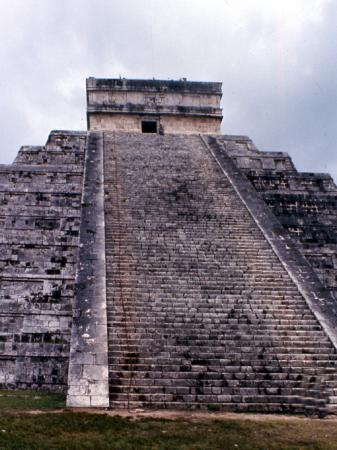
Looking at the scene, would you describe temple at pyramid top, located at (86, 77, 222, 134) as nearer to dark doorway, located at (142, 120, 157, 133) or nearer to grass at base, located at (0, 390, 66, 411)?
dark doorway, located at (142, 120, 157, 133)

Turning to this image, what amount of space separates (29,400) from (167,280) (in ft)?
12.3

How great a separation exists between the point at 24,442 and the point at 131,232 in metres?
7.18

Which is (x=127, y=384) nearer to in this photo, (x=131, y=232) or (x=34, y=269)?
(x=34, y=269)

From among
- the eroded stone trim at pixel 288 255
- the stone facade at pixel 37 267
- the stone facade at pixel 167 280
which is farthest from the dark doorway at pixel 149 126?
the stone facade at pixel 37 267

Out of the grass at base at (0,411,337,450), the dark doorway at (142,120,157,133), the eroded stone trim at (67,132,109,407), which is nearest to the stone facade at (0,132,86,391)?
the eroded stone trim at (67,132,109,407)

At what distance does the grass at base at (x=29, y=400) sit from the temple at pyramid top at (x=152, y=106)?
16674 millimetres

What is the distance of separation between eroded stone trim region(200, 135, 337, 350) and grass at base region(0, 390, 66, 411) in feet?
15.5

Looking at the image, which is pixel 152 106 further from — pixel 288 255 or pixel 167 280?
pixel 167 280

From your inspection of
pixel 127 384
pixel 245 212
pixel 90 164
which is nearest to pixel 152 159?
pixel 90 164

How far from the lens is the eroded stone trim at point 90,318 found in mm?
7793

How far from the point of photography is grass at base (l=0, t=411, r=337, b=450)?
18.9ft

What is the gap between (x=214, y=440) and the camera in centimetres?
609

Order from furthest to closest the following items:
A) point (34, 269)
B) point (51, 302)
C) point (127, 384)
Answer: point (34, 269) → point (51, 302) → point (127, 384)

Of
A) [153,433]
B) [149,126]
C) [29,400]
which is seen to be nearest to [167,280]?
[29,400]
